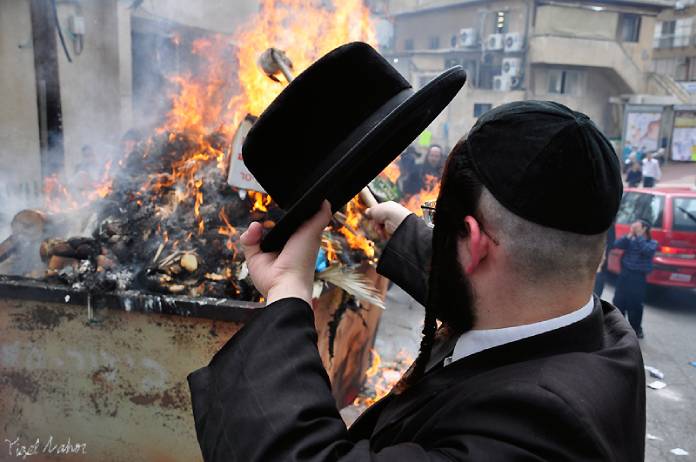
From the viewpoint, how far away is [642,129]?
26.7m

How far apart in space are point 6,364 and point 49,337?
0.38 meters

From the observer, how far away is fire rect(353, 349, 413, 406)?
515cm

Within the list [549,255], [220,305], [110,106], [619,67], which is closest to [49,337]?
[220,305]

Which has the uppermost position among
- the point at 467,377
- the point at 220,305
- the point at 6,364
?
the point at 467,377

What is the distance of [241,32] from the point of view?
42.1 feet

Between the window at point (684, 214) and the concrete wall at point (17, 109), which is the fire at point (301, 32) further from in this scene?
the window at point (684, 214)

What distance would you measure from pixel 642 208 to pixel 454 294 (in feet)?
31.2

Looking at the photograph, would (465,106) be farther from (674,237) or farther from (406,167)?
(674,237)

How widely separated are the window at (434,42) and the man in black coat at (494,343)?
1348 inches

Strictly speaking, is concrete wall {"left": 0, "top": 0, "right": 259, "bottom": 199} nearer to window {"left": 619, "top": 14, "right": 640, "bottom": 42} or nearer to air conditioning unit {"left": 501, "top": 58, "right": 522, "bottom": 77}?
air conditioning unit {"left": 501, "top": 58, "right": 522, "bottom": 77}

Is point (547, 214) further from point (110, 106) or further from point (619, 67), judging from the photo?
point (619, 67)

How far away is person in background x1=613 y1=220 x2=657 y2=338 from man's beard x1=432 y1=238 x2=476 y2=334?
23.6ft

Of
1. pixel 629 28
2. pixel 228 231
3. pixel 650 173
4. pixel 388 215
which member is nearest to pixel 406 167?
pixel 228 231

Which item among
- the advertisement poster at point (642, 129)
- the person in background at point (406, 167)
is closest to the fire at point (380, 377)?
the person in background at point (406, 167)
